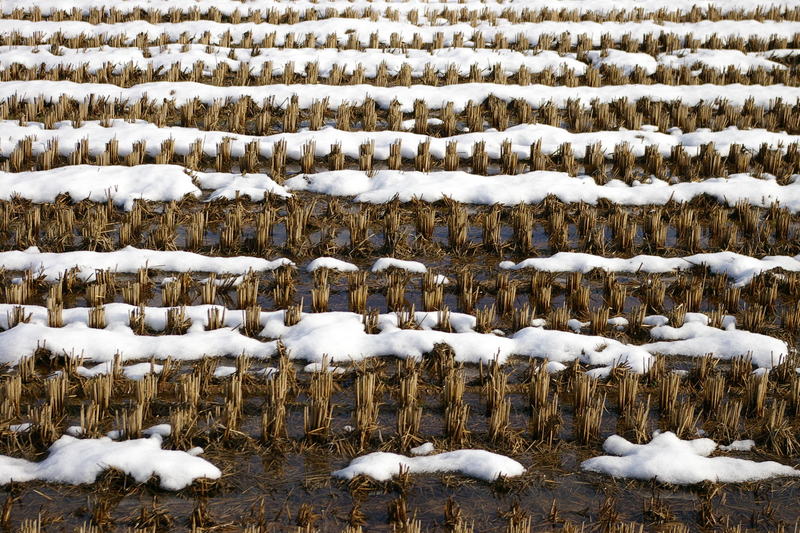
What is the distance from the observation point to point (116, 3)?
47.8 ft

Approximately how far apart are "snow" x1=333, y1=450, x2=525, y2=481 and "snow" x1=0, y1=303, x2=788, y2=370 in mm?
933

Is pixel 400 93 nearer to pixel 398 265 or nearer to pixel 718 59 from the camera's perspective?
pixel 398 265

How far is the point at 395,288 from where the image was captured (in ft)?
19.9

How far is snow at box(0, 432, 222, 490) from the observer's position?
13.5 feet

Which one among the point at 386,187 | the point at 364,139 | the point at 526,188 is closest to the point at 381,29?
the point at 364,139

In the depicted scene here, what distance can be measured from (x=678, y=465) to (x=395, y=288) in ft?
7.82

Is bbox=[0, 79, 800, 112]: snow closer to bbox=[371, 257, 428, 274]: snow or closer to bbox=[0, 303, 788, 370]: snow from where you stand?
bbox=[371, 257, 428, 274]: snow

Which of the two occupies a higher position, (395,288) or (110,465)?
(395,288)

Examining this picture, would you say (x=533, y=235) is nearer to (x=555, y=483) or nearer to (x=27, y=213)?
(x=555, y=483)

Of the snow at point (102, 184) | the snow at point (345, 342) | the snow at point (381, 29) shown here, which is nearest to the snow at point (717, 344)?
the snow at point (345, 342)

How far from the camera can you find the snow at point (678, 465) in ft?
14.1

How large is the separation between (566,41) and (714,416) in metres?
9.04

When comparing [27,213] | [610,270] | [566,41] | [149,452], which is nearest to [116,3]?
[566,41]

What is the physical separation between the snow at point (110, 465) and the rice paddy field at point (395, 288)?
2 centimetres
